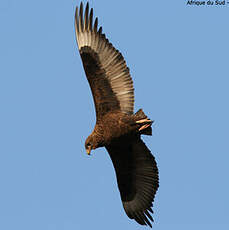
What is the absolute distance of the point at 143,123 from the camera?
12805 millimetres

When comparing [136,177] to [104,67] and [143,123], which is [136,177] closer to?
[143,123]

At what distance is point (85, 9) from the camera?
1331cm

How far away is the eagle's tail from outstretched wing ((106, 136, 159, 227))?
577 mm

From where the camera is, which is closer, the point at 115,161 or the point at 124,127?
the point at 124,127

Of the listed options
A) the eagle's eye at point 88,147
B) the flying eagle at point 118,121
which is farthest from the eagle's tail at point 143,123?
the eagle's eye at point 88,147

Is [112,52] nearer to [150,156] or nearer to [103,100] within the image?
[103,100]

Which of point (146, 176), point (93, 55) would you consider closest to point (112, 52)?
point (93, 55)

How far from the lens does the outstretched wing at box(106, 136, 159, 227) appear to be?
1366 centimetres

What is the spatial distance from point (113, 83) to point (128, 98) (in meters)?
0.48

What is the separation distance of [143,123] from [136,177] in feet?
5.79

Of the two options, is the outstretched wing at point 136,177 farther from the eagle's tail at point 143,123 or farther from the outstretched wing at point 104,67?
the outstretched wing at point 104,67

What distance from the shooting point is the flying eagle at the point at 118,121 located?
12867 millimetres

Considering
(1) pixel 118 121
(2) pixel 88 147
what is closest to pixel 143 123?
(1) pixel 118 121

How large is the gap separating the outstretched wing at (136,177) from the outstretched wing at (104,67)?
966 millimetres
